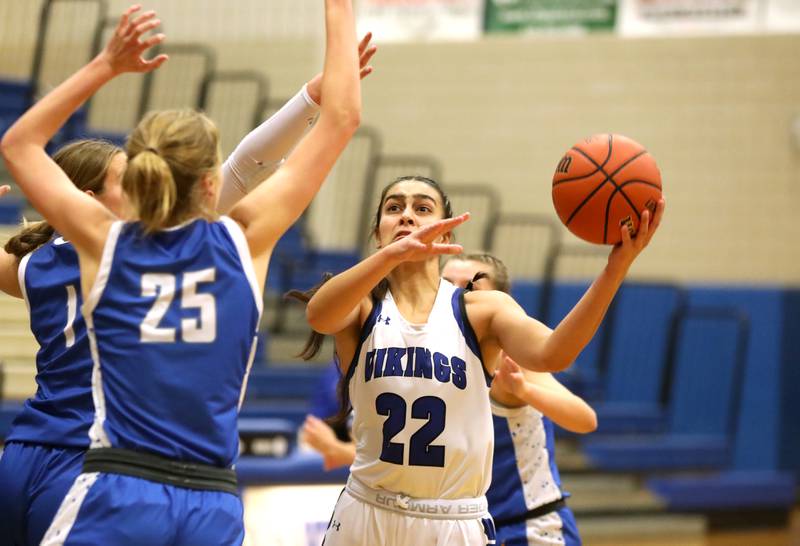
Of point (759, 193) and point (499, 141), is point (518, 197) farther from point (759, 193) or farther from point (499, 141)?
point (759, 193)

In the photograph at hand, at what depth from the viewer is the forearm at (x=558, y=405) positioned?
3.83 metres

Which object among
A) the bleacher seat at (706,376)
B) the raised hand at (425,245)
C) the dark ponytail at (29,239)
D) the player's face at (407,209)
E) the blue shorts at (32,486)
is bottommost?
the bleacher seat at (706,376)

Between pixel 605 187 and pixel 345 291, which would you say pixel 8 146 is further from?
pixel 605 187

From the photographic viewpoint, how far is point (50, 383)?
312 cm

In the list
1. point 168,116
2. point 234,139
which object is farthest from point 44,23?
point 168,116

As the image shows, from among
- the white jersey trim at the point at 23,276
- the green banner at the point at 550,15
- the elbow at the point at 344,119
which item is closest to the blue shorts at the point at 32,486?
the white jersey trim at the point at 23,276

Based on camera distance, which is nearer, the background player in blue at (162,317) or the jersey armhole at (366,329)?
the background player in blue at (162,317)

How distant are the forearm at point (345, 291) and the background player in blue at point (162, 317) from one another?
0.37 metres

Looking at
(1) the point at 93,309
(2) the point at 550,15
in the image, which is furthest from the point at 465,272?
(2) the point at 550,15

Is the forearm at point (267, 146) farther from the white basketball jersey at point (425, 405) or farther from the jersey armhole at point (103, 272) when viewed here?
the jersey armhole at point (103, 272)

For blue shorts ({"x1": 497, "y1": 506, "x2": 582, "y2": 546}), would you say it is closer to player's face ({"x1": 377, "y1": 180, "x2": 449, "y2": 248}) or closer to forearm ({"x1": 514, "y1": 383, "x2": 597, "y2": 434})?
forearm ({"x1": 514, "y1": 383, "x2": 597, "y2": 434})

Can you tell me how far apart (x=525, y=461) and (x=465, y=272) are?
698mm

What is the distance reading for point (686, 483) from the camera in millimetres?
9828

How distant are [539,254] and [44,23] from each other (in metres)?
4.95
